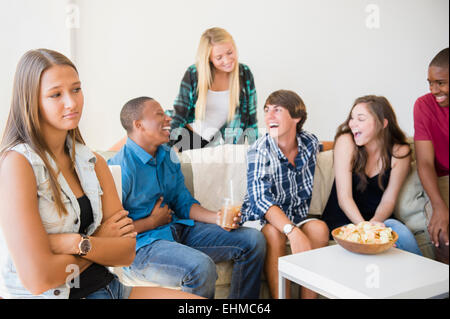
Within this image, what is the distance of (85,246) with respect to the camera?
100 cm

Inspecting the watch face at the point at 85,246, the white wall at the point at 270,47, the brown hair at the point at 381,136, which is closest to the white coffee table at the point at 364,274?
the brown hair at the point at 381,136

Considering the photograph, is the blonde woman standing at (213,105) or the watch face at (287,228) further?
the blonde woman standing at (213,105)

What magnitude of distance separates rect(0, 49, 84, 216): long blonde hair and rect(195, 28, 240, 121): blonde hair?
48.6 inches

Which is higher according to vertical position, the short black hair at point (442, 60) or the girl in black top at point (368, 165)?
the short black hair at point (442, 60)

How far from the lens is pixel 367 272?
1256 millimetres

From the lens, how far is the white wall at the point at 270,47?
2715mm

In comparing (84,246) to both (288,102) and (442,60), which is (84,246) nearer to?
(442,60)

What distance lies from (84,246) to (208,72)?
1382 mm

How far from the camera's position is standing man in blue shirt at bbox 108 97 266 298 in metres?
1.52

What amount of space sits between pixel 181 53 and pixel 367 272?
207 cm

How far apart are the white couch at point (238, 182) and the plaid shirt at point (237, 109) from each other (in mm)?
212

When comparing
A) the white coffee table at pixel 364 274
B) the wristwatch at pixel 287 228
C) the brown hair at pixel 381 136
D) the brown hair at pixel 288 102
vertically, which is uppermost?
the brown hair at pixel 288 102

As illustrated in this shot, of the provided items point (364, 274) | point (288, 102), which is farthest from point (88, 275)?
point (288, 102)

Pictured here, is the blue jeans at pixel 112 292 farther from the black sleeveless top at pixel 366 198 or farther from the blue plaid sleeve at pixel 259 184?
the black sleeveless top at pixel 366 198
